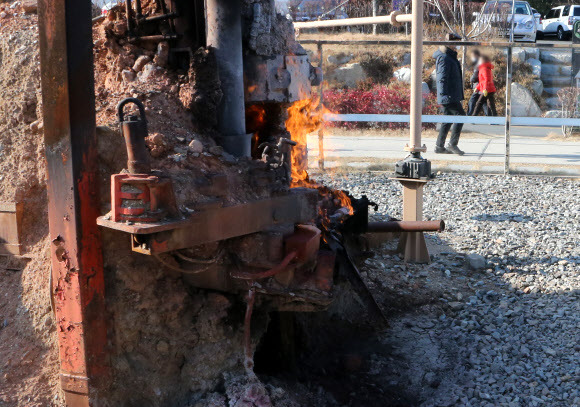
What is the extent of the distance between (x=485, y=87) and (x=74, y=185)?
11.3 meters

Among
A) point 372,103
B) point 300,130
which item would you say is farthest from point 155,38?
point 372,103

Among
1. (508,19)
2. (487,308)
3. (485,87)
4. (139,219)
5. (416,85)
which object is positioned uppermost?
(508,19)

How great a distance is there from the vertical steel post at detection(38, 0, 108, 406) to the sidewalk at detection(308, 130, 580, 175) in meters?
9.42

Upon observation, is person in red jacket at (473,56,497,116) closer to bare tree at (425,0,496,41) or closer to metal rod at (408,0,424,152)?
metal rod at (408,0,424,152)

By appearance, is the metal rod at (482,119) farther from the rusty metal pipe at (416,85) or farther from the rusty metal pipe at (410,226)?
the rusty metal pipe at (410,226)

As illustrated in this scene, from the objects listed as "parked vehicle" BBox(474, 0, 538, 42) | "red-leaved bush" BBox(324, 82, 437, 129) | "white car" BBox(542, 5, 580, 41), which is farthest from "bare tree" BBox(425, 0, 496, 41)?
"red-leaved bush" BBox(324, 82, 437, 129)

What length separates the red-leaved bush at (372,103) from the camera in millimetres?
15875

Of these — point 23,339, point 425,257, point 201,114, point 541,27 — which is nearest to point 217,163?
point 201,114

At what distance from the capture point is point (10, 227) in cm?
427

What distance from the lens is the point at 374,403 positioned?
14.8 ft

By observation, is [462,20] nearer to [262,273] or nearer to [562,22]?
[562,22]

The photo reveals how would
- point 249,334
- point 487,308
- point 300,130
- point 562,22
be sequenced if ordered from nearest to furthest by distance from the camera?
1. point 249,334
2. point 300,130
3. point 487,308
4. point 562,22

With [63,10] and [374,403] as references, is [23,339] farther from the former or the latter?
[374,403]

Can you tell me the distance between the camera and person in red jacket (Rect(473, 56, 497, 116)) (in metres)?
13.4
